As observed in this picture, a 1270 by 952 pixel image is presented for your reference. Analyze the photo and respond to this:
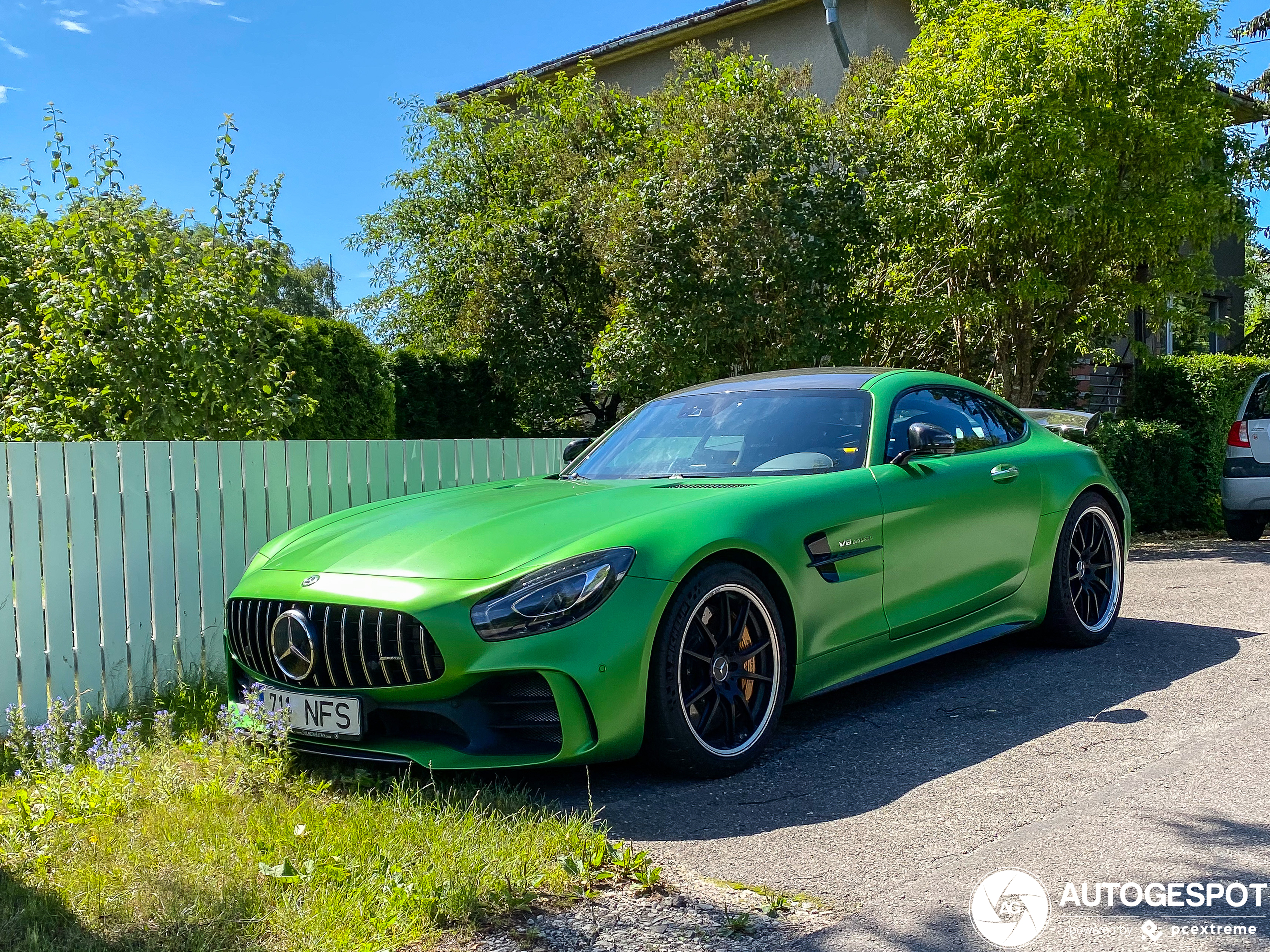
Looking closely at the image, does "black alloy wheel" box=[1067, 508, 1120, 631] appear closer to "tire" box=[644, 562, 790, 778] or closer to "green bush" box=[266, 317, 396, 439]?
"tire" box=[644, 562, 790, 778]

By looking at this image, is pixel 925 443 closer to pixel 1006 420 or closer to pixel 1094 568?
pixel 1006 420

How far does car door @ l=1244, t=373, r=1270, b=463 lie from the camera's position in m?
11.8

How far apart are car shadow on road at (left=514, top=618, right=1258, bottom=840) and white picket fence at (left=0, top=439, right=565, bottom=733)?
7.53 ft

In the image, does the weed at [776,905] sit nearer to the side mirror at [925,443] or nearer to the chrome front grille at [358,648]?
the chrome front grille at [358,648]

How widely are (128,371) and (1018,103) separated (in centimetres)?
884

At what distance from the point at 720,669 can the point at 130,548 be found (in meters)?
2.96

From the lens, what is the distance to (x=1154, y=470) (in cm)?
1336

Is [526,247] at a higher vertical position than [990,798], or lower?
higher

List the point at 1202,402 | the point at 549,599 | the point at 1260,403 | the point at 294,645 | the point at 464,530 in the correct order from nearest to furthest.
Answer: the point at 549,599
the point at 294,645
the point at 464,530
the point at 1260,403
the point at 1202,402

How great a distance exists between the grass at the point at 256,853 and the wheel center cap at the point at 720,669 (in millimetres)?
713

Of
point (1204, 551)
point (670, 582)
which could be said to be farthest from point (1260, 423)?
point (670, 582)

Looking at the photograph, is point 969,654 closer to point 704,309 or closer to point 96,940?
point 96,940

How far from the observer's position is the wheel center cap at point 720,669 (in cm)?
413

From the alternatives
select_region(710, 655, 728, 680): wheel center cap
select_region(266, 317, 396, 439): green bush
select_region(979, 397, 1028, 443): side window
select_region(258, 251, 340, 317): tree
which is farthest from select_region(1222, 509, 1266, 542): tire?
select_region(258, 251, 340, 317): tree
